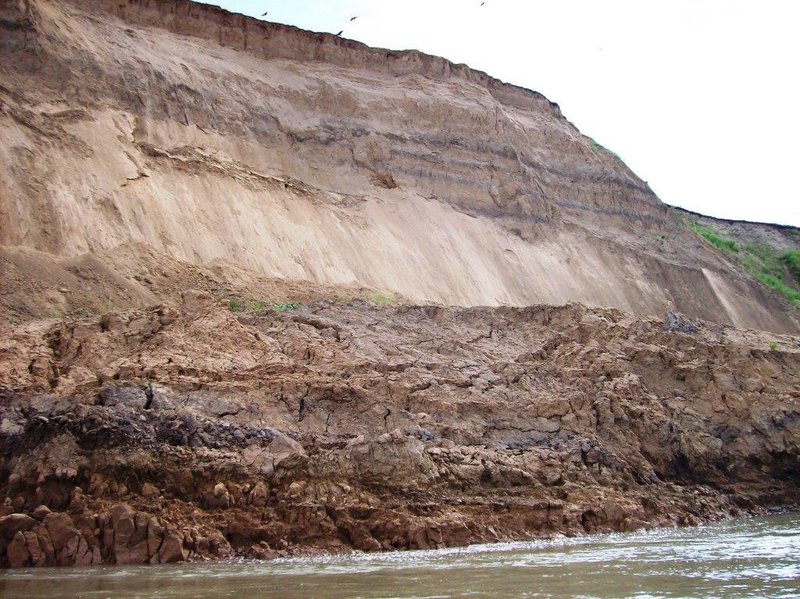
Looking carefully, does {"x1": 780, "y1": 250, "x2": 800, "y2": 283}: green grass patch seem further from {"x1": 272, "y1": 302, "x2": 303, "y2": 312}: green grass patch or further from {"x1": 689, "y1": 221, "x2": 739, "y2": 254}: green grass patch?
{"x1": 272, "y1": 302, "x2": 303, "y2": 312}: green grass patch

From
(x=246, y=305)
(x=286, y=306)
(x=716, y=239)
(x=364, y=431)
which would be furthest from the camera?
(x=716, y=239)

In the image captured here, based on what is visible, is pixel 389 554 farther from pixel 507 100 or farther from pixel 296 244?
pixel 507 100

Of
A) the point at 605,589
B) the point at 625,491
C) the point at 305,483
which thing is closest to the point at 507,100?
the point at 625,491

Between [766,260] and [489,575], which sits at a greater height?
[766,260]

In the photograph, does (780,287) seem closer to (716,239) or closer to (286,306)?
(716,239)

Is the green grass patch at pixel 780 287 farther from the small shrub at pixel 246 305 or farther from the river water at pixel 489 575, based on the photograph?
the river water at pixel 489 575

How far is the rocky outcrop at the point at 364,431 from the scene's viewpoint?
11961 millimetres

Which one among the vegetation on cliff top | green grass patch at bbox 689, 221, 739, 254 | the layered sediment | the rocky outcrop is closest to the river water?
the rocky outcrop

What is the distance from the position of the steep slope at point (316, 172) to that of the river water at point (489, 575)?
8005 mm

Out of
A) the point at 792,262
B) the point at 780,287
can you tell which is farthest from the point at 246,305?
the point at 792,262

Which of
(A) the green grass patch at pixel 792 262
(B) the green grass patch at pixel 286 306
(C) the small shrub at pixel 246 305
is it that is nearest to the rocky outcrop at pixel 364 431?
(B) the green grass patch at pixel 286 306

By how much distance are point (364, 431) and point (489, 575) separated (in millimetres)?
4687

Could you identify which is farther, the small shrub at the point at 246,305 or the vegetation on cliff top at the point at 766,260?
the vegetation on cliff top at the point at 766,260

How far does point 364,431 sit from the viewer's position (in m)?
14.1
